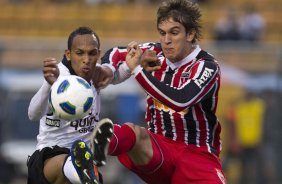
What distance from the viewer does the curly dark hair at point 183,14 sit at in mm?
8555

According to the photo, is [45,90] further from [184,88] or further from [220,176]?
[220,176]

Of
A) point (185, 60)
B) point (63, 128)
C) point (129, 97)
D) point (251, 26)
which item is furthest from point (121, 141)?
point (251, 26)

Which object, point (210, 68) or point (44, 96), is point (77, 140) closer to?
point (44, 96)

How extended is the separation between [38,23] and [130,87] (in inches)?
172

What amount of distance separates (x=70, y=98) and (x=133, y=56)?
0.77 metres

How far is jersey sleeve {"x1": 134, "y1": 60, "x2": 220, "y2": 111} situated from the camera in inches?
321

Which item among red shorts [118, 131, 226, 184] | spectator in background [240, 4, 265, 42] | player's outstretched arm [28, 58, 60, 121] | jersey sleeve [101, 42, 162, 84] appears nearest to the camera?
player's outstretched arm [28, 58, 60, 121]

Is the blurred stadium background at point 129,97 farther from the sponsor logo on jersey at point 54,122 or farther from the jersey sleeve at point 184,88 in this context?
the sponsor logo on jersey at point 54,122

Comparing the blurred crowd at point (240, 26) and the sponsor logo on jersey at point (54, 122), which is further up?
the sponsor logo on jersey at point (54, 122)

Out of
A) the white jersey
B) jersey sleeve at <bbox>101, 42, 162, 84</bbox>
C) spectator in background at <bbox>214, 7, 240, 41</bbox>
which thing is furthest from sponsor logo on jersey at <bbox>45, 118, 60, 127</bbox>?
spectator in background at <bbox>214, 7, 240, 41</bbox>

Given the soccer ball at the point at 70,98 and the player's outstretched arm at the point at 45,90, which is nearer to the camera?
A: the soccer ball at the point at 70,98

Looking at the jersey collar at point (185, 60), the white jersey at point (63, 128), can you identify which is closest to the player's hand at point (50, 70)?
the white jersey at point (63, 128)

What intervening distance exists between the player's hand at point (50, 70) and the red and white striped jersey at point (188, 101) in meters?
0.87

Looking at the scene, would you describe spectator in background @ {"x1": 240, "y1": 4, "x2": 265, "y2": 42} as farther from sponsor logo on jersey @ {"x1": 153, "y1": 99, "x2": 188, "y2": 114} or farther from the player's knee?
the player's knee
